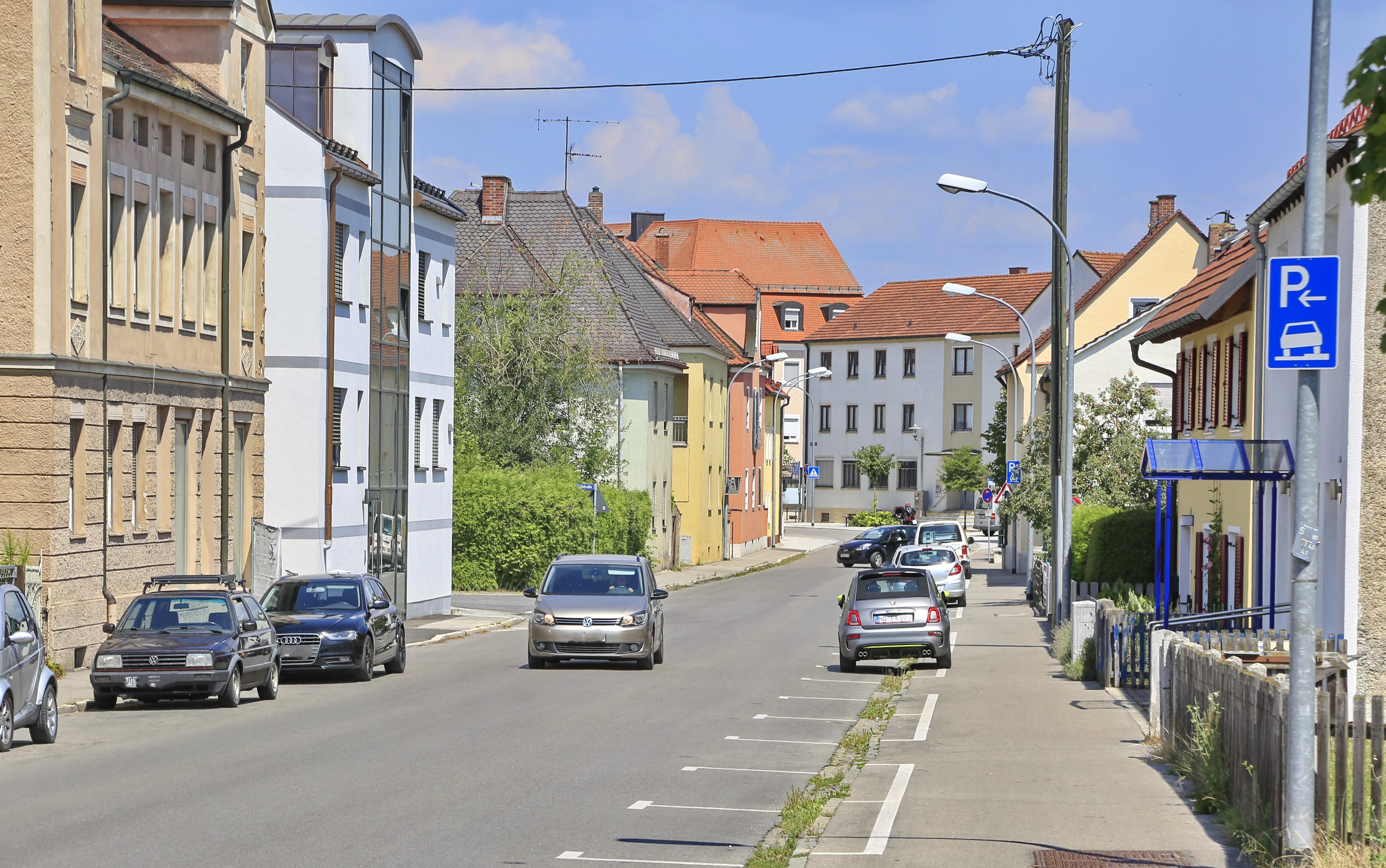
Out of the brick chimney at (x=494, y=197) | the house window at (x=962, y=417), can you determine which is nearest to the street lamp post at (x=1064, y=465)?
the brick chimney at (x=494, y=197)

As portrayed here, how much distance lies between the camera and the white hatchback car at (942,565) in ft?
140

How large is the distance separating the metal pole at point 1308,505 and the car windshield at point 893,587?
53.3 feet

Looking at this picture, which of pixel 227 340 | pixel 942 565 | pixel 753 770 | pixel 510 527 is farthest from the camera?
pixel 510 527

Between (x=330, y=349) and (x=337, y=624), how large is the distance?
10.3m

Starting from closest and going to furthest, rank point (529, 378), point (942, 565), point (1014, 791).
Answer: point (1014, 791)
point (942, 565)
point (529, 378)

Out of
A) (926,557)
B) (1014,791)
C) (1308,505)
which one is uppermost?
(1308,505)

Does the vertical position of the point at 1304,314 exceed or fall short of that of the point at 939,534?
it exceeds it

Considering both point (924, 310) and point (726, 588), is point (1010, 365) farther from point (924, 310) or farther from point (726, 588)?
point (924, 310)

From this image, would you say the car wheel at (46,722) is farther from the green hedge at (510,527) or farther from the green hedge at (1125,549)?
the green hedge at (510,527)

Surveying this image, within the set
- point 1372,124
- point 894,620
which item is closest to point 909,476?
point 894,620

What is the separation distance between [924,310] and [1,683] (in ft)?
307

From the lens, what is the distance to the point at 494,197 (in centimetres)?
6200

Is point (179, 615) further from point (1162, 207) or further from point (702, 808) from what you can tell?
point (1162, 207)

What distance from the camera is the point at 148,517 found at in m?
26.4
